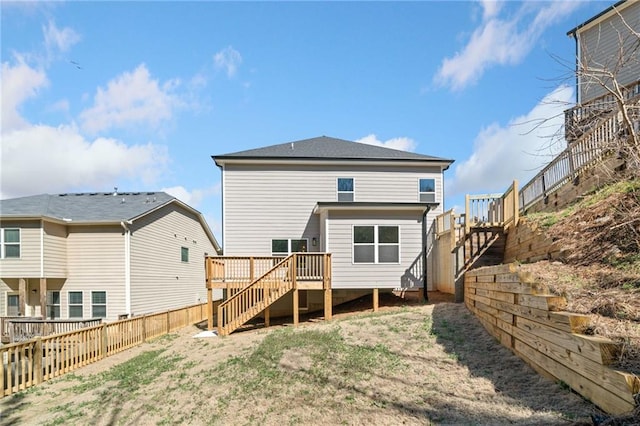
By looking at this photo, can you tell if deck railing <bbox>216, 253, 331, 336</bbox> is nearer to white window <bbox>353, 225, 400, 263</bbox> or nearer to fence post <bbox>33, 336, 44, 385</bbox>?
white window <bbox>353, 225, 400, 263</bbox>

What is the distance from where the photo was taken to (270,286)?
10.9m

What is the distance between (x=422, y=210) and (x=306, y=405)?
8.69 m

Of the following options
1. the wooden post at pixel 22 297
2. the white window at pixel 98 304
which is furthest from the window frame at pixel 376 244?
the wooden post at pixel 22 297

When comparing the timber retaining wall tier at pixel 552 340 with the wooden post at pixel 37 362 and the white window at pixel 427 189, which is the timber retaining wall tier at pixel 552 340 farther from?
the wooden post at pixel 37 362

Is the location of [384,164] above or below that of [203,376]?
above

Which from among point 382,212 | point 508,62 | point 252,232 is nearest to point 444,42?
point 508,62

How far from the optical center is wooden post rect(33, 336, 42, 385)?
26.0 feet

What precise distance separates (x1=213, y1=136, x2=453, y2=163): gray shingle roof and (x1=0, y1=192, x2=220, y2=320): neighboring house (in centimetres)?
553

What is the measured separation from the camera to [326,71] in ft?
43.1

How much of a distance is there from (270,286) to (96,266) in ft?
29.1

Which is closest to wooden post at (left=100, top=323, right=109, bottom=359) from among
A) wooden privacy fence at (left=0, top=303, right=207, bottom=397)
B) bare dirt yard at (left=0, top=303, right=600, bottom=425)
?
wooden privacy fence at (left=0, top=303, right=207, bottom=397)

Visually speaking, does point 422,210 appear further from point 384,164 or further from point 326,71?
point 326,71

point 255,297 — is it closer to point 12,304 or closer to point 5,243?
point 5,243

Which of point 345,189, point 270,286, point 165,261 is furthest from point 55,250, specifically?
point 345,189
